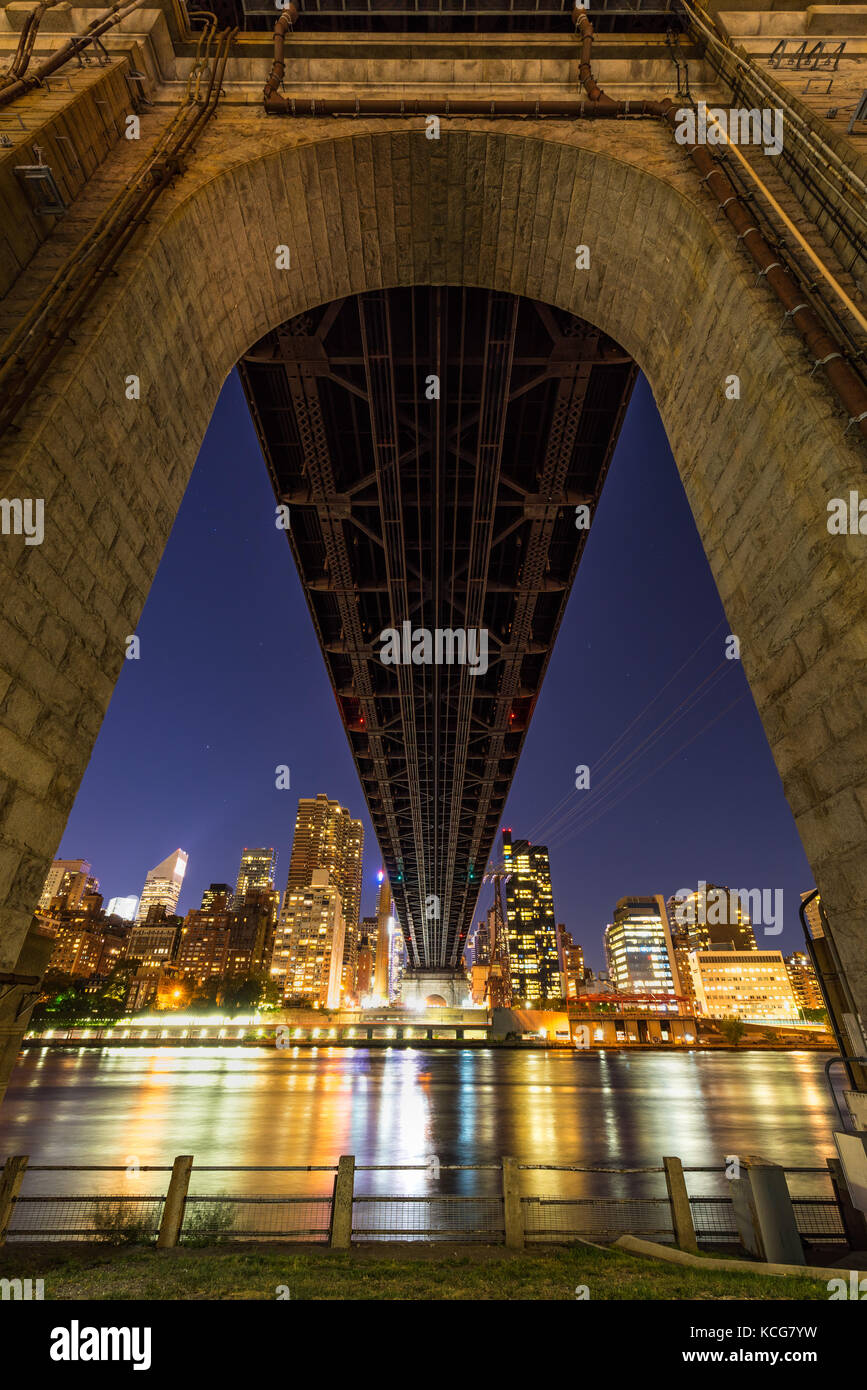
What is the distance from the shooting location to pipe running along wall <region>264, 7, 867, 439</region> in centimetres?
576

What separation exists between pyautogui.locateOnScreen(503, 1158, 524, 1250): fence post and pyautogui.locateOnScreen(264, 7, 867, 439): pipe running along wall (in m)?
8.93

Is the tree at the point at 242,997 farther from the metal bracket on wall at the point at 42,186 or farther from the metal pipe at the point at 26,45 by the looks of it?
the metal pipe at the point at 26,45

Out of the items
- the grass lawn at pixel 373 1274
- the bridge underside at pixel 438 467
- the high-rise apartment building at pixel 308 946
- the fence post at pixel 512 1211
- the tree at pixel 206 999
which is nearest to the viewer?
the grass lawn at pixel 373 1274

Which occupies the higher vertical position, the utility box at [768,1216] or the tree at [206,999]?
the tree at [206,999]

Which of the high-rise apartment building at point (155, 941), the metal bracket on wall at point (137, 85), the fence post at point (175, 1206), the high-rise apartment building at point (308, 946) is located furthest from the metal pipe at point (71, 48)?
the high-rise apartment building at point (155, 941)

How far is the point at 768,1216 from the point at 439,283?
41.9 feet

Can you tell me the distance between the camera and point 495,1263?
6.50 m

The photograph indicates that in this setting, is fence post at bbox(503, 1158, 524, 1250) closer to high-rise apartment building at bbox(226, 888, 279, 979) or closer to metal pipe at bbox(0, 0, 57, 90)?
metal pipe at bbox(0, 0, 57, 90)

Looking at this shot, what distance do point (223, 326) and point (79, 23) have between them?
16.3 feet

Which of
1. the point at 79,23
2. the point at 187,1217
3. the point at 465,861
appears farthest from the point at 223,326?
the point at 465,861

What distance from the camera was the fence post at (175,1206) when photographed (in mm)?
7320

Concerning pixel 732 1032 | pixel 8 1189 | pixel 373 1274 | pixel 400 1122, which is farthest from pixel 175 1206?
pixel 732 1032

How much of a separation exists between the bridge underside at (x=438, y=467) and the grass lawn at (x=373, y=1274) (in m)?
13.0

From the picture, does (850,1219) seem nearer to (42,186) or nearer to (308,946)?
(42,186)
